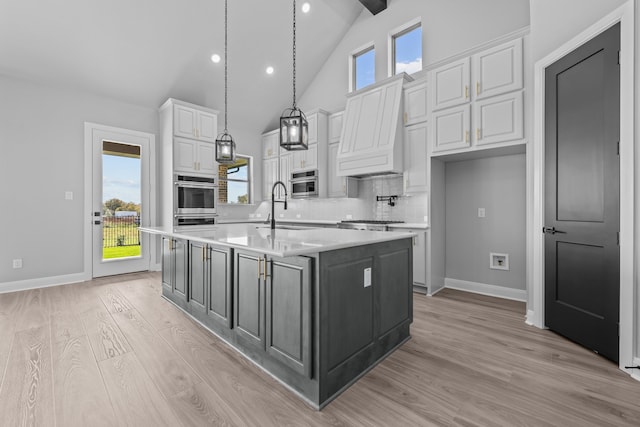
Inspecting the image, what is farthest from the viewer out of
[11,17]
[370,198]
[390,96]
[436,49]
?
[370,198]

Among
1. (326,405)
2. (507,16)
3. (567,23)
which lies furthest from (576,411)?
(507,16)

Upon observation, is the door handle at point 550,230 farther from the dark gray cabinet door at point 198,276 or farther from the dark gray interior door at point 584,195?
the dark gray cabinet door at point 198,276

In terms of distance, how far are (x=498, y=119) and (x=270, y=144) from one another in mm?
4702

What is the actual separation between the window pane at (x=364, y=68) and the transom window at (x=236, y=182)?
2.93 m

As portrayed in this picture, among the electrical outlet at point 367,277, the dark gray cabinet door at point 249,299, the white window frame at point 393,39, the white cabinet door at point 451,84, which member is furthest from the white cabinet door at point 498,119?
the dark gray cabinet door at point 249,299

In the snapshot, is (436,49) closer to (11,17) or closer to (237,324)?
(237,324)

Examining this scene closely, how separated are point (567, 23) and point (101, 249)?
6591 mm

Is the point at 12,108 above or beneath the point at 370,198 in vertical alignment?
above

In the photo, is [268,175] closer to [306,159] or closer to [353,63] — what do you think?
[306,159]

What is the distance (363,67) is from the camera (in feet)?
Result: 19.1

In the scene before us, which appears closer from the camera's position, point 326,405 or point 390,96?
point 326,405

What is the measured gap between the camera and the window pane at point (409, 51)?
4.91m

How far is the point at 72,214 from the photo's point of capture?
4547mm

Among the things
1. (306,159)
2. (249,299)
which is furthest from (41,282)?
(306,159)
